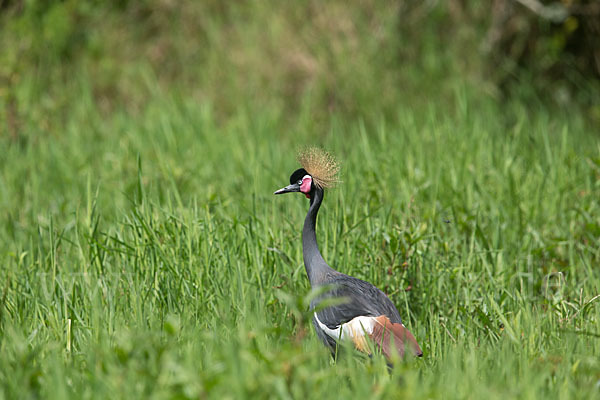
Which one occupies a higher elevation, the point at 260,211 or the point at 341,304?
the point at 260,211

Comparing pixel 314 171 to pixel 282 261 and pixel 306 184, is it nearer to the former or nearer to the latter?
pixel 306 184

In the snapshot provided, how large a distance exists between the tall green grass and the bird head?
0.48 meters

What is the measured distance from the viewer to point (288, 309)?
402 centimetres

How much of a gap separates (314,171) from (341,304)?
32.7 inches

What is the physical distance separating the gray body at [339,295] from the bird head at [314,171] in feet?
0.50

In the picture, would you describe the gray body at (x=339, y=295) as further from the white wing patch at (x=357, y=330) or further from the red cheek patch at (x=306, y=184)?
the red cheek patch at (x=306, y=184)

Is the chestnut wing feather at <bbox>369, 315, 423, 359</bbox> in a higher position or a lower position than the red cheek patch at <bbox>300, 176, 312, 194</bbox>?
lower

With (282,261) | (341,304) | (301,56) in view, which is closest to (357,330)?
(341,304)

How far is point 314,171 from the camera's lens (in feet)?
13.1

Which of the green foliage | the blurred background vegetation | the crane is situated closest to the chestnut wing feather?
the crane

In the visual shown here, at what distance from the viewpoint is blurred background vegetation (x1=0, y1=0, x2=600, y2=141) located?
323 inches

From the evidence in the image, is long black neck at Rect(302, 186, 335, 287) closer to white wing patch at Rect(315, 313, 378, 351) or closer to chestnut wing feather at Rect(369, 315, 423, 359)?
white wing patch at Rect(315, 313, 378, 351)

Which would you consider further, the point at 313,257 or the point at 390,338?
the point at 313,257

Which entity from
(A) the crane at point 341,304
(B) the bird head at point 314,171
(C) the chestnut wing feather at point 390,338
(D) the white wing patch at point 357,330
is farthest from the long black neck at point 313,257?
(C) the chestnut wing feather at point 390,338
